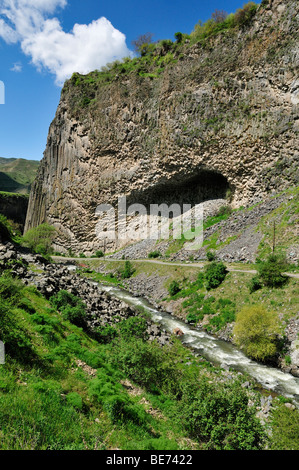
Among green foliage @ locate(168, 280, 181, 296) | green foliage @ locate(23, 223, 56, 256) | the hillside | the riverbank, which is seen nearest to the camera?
the hillside

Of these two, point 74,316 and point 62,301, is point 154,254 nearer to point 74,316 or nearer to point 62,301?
point 62,301

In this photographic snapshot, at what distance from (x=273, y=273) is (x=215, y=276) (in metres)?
7.23

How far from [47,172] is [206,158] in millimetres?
56701

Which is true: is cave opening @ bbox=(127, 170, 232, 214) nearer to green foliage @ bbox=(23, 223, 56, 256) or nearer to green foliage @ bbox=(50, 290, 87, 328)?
green foliage @ bbox=(23, 223, 56, 256)

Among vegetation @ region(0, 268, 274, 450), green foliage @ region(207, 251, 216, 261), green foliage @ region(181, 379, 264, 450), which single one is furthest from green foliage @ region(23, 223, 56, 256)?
green foliage @ region(181, 379, 264, 450)

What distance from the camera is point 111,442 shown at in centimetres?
659

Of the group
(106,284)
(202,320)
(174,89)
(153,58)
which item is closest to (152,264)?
(106,284)

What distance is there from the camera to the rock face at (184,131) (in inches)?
1725

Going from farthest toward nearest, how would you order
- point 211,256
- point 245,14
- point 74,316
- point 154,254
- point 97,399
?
1. point 154,254
2. point 245,14
3. point 211,256
4. point 74,316
5. point 97,399

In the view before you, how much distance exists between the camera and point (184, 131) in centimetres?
5522

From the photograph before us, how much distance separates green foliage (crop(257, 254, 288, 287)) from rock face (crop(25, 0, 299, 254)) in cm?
2449
